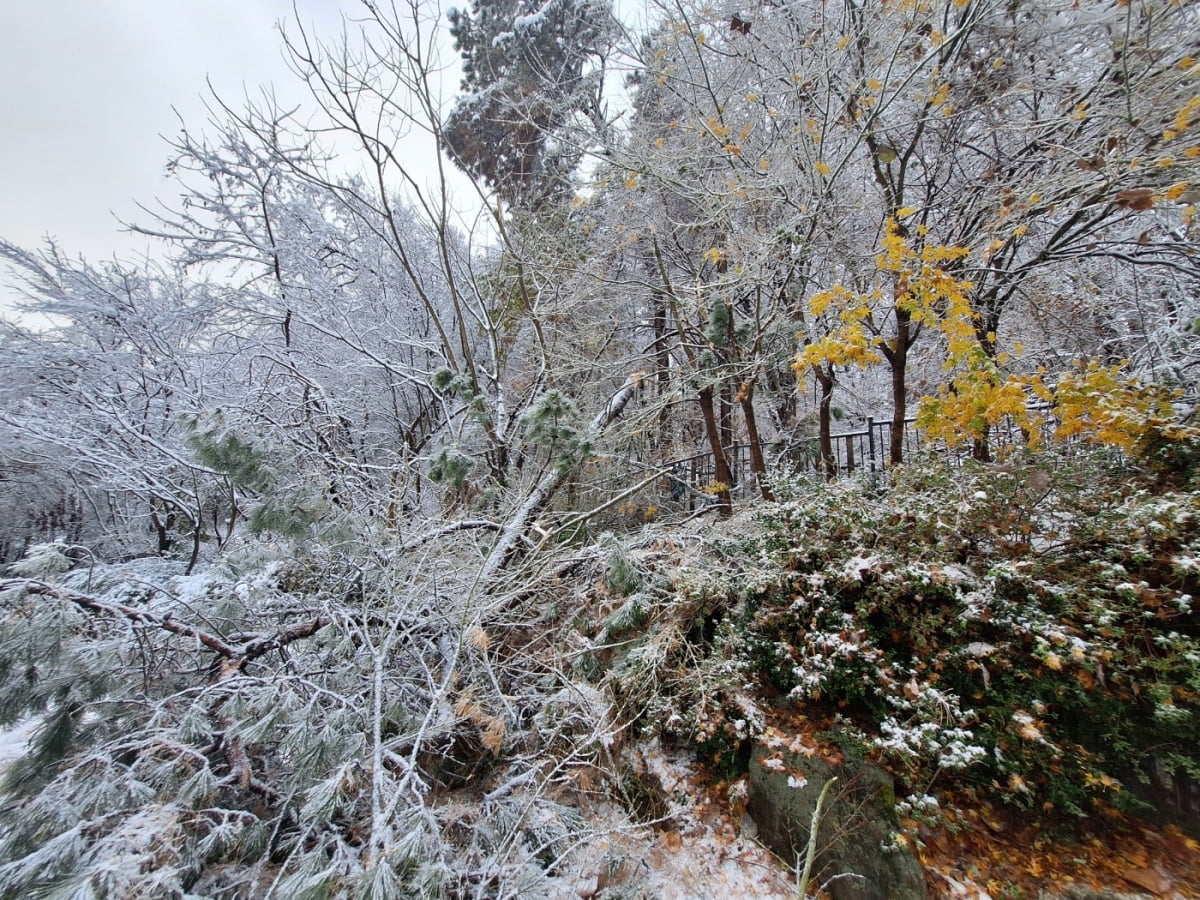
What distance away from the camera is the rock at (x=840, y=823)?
7.35ft

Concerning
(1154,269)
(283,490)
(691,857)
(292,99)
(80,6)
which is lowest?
(691,857)

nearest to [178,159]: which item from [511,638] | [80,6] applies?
[80,6]

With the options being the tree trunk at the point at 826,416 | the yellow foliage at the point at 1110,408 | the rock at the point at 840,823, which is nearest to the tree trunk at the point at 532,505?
the tree trunk at the point at 826,416

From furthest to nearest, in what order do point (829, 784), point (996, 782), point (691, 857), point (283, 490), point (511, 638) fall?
1. point (511, 638)
2. point (283, 490)
3. point (691, 857)
4. point (829, 784)
5. point (996, 782)

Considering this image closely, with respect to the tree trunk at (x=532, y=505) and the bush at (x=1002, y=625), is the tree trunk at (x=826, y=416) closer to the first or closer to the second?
the bush at (x=1002, y=625)

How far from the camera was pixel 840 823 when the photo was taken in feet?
8.05

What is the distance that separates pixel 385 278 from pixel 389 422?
262 cm

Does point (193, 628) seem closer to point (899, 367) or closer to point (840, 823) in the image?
point (840, 823)

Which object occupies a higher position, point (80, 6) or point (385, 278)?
point (80, 6)

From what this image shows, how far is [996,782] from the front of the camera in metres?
2.23

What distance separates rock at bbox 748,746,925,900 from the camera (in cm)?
224

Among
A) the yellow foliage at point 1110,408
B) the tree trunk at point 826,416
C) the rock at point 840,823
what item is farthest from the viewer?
the tree trunk at point 826,416

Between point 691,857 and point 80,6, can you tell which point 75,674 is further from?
point 80,6

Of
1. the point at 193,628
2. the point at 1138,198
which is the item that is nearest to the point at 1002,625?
the point at 1138,198
